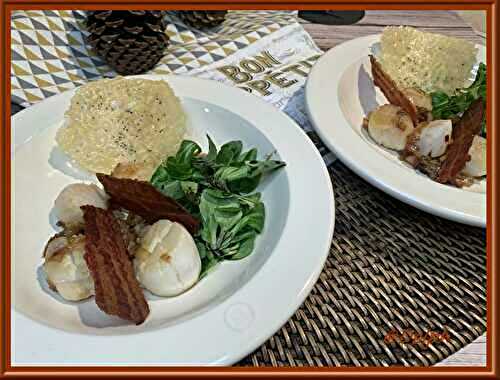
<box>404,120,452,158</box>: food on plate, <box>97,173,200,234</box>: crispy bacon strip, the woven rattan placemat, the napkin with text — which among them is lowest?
the woven rattan placemat

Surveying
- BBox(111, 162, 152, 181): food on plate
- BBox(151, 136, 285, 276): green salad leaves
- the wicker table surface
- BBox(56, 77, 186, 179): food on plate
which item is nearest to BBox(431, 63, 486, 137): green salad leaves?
the wicker table surface

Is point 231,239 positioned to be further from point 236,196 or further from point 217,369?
point 217,369

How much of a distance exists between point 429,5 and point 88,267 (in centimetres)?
119

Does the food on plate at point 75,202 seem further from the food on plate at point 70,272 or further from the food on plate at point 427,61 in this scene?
the food on plate at point 427,61

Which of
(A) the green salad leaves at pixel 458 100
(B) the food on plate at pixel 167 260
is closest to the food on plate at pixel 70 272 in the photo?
(B) the food on plate at pixel 167 260

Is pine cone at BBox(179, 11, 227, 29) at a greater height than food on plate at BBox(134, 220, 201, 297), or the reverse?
food on plate at BBox(134, 220, 201, 297)

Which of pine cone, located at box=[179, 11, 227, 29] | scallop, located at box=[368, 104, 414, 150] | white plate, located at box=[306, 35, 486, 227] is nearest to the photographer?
white plate, located at box=[306, 35, 486, 227]

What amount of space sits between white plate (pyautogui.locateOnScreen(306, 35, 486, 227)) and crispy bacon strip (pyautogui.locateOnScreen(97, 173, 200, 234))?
1.59ft

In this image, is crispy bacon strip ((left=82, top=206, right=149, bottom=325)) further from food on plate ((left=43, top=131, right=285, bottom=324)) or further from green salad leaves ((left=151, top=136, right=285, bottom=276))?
green salad leaves ((left=151, top=136, right=285, bottom=276))

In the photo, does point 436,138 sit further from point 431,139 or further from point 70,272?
point 70,272

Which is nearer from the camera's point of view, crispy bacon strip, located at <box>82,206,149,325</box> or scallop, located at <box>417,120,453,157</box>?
crispy bacon strip, located at <box>82,206,149,325</box>

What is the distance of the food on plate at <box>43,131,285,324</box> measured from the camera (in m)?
0.97

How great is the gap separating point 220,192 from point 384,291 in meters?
0.44

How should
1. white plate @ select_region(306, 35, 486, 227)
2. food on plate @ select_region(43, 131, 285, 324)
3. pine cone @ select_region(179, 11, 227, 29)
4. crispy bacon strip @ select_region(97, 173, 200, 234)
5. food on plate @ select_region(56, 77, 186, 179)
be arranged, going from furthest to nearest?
pine cone @ select_region(179, 11, 227, 29)
food on plate @ select_region(56, 77, 186, 179)
white plate @ select_region(306, 35, 486, 227)
crispy bacon strip @ select_region(97, 173, 200, 234)
food on plate @ select_region(43, 131, 285, 324)
